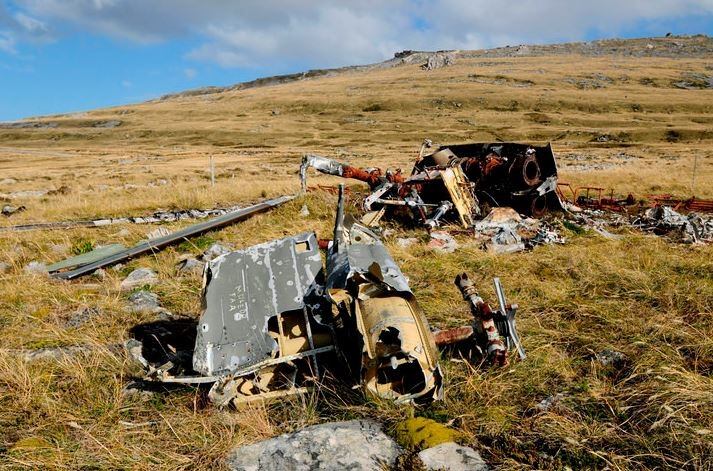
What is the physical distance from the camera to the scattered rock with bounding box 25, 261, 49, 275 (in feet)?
22.0

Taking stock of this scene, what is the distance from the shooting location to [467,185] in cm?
1047

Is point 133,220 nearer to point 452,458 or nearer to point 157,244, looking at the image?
point 157,244

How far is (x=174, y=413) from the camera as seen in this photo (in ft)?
→ 11.1

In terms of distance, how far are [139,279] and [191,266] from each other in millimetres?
688

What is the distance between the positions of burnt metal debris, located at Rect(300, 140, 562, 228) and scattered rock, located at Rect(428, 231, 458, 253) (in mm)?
817

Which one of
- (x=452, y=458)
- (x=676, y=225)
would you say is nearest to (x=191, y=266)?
(x=452, y=458)

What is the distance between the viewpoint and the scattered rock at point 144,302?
5348mm

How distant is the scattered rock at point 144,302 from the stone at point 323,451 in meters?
2.93

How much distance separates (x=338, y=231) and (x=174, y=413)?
1.92 meters

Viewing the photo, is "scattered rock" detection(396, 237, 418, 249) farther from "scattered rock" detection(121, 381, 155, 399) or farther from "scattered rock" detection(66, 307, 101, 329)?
"scattered rock" detection(121, 381, 155, 399)

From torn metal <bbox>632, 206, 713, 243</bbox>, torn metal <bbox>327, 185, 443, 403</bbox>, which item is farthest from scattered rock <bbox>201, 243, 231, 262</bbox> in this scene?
torn metal <bbox>632, 206, 713, 243</bbox>

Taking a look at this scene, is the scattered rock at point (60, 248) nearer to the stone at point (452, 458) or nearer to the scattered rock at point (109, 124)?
the stone at point (452, 458)

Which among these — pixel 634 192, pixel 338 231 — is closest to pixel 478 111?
pixel 634 192

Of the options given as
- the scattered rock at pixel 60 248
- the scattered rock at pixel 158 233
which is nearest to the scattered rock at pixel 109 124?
the scattered rock at pixel 158 233
